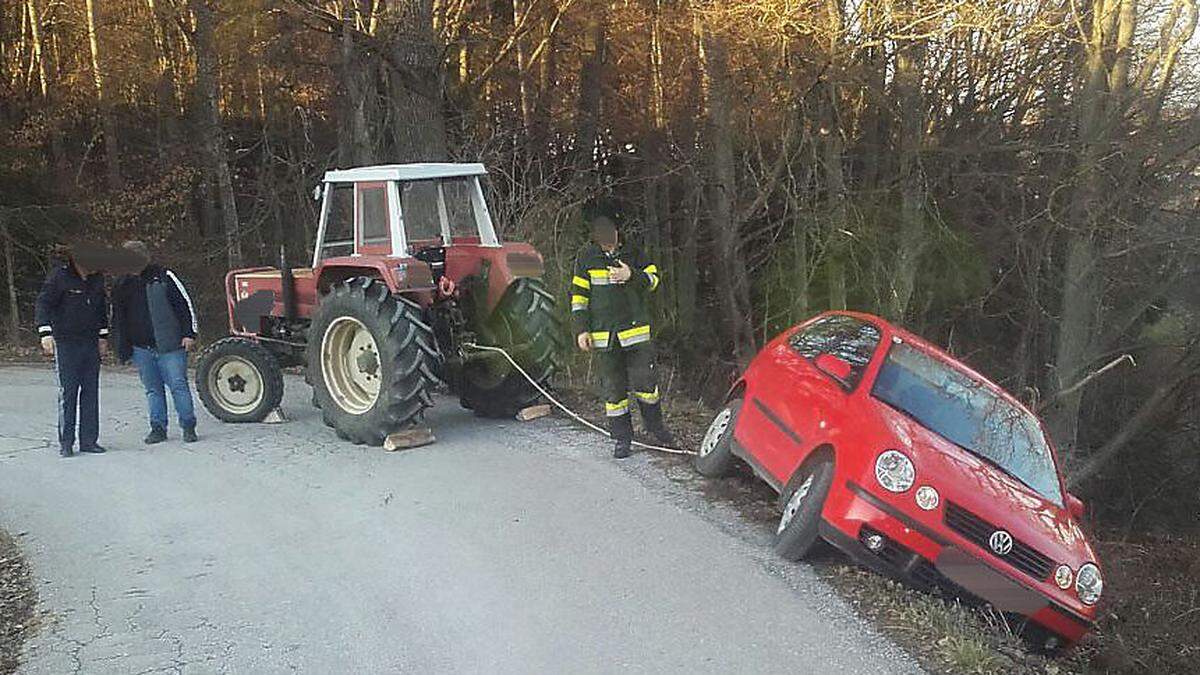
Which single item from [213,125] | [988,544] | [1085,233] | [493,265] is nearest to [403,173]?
[493,265]

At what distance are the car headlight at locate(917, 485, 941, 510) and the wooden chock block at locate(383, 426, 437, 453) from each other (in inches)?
175

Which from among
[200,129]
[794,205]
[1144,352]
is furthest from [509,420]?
[200,129]

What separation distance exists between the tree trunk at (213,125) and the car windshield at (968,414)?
1772 cm

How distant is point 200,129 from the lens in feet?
74.5

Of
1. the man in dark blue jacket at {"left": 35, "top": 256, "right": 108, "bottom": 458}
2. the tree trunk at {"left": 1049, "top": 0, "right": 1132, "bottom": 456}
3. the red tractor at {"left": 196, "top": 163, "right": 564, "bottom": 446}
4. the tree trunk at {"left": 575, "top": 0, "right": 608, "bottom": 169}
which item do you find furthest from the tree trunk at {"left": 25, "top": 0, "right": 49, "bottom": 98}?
the tree trunk at {"left": 1049, "top": 0, "right": 1132, "bottom": 456}

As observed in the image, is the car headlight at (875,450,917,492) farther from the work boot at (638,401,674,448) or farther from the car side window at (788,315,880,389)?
the work boot at (638,401,674,448)

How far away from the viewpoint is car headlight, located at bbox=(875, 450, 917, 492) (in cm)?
538

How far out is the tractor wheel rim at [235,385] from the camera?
961 centimetres

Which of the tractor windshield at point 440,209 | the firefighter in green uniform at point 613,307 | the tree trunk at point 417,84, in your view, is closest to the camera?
the firefighter in green uniform at point 613,307

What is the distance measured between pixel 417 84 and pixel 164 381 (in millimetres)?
6818

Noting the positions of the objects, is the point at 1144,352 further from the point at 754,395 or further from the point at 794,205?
the point at 754,395

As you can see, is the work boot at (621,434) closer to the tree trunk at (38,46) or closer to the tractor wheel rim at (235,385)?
the tractor wheel rim at (235,385)

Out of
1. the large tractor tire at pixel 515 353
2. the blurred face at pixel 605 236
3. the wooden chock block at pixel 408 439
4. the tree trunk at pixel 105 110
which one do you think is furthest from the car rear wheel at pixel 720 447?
the tree trunk at pixel 105 110

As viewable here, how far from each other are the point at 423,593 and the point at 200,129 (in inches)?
784
